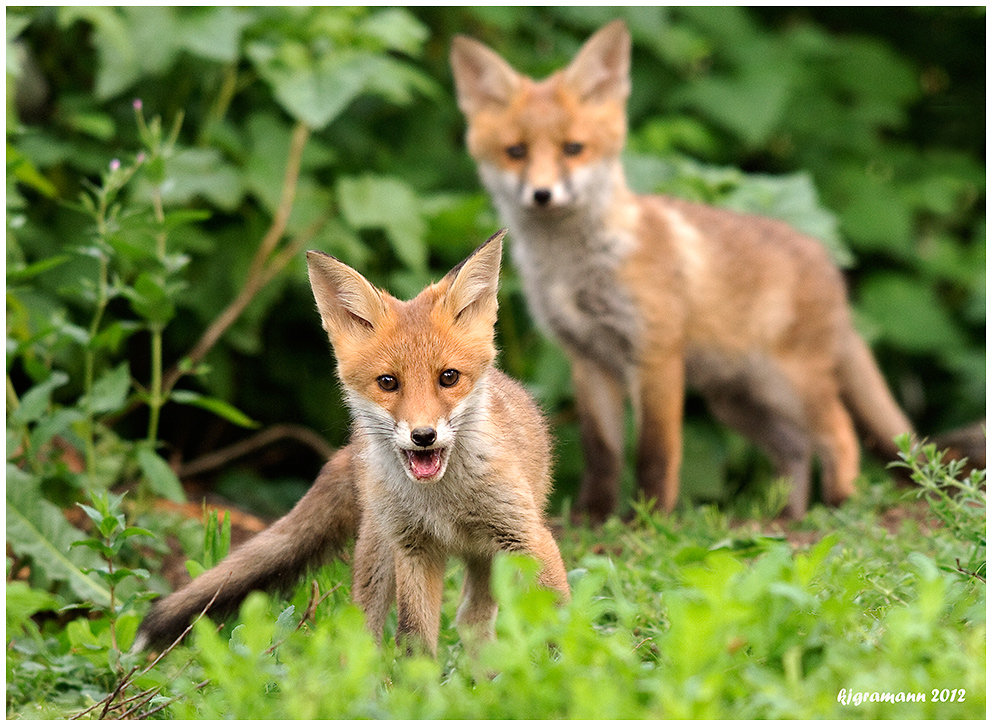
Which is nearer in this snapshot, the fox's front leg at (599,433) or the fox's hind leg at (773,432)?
the fox's front leg at (599,433)

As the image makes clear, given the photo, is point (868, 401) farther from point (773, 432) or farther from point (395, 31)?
point (395, 31)

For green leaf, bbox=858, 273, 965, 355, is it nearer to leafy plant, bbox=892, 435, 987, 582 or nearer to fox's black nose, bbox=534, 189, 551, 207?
fox's black nose, bbox=534, 189, 551, 207

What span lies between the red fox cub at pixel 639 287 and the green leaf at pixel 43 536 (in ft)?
7.83

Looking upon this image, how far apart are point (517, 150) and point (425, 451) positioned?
277cm

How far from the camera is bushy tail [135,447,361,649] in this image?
2.92 meters

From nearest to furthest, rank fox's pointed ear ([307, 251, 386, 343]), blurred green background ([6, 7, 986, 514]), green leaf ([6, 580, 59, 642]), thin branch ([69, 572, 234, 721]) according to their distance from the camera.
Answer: thin branch ([69, 572, 234, 721]) → fox's pointed ear ([307, 251, 386, 343]) → green leaf ([6, 580, 59, 642]) → blurred green background ([6, 7, 986, 514])

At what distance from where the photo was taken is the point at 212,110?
5387 millimetres

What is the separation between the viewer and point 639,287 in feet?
16.2

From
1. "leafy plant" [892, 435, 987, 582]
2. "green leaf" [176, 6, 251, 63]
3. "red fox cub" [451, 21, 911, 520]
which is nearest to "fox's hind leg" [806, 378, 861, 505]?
"red fox cub" [451, 21, 911, 520]

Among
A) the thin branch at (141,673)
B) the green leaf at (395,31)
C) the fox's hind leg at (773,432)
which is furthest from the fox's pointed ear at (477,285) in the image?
the fox's hind leg at (773,432)

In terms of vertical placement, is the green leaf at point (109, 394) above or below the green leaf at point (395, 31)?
below

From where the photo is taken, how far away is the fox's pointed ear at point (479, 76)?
17.0 ft

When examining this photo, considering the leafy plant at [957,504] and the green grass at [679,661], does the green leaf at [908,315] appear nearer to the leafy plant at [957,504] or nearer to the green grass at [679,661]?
the leafy plant at [957,504]

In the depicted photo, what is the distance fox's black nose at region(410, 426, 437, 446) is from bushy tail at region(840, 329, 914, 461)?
3763 mm
